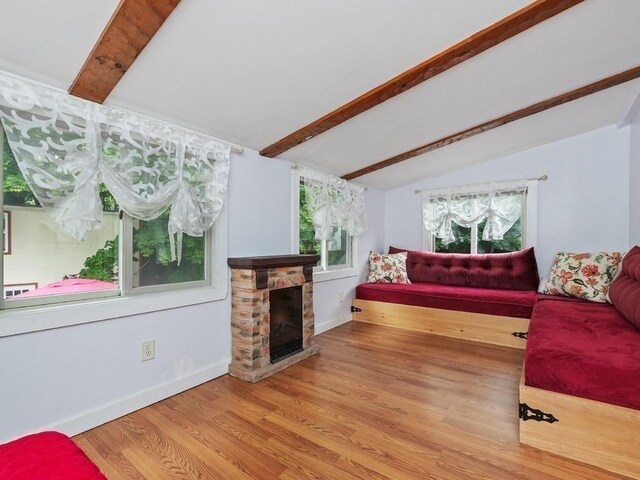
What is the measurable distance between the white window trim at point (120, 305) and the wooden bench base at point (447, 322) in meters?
2.03

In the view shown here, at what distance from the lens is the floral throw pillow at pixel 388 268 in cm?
405

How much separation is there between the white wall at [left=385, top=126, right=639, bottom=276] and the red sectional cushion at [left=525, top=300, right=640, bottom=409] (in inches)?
70.5

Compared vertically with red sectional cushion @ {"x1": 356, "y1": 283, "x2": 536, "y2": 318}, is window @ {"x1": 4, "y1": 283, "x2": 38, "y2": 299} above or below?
above

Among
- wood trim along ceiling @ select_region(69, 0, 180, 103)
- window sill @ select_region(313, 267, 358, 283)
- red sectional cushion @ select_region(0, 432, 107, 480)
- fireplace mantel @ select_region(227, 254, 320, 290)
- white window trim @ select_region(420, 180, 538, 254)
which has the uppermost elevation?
wood trim along ceiling @ select_region(69, 0, 180, 103)

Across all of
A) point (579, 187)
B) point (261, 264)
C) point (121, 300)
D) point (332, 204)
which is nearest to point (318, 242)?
point (332, 204)

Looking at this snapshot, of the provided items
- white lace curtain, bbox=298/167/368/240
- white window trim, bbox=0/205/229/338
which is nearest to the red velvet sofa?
white lace curtain, bbox=298/167/368/240

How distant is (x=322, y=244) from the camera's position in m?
3.71

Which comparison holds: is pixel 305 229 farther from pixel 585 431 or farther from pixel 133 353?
pixel 585 431

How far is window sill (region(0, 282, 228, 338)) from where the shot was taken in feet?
4.97

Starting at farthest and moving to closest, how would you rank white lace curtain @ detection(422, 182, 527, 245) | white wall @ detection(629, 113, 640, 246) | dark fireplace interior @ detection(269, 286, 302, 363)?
1. white lace curtain @ detection(422, 182, 527, 245)
2. white wall @ detection(629, 113, 640, 246)
3. dark fireplace interior @ detection(269, 286, 302, 363)

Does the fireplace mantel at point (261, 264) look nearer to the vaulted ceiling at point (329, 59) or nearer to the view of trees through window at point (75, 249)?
the view of trees through window at point (75, 249)

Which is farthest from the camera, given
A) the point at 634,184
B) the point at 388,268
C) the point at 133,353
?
the point at 388,268

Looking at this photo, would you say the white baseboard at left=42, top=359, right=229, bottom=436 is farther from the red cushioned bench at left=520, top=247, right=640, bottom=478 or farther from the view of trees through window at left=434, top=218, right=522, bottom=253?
the view of trees through window at left=434, top=218, right=522, bottom=253

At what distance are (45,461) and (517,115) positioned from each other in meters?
3.50
